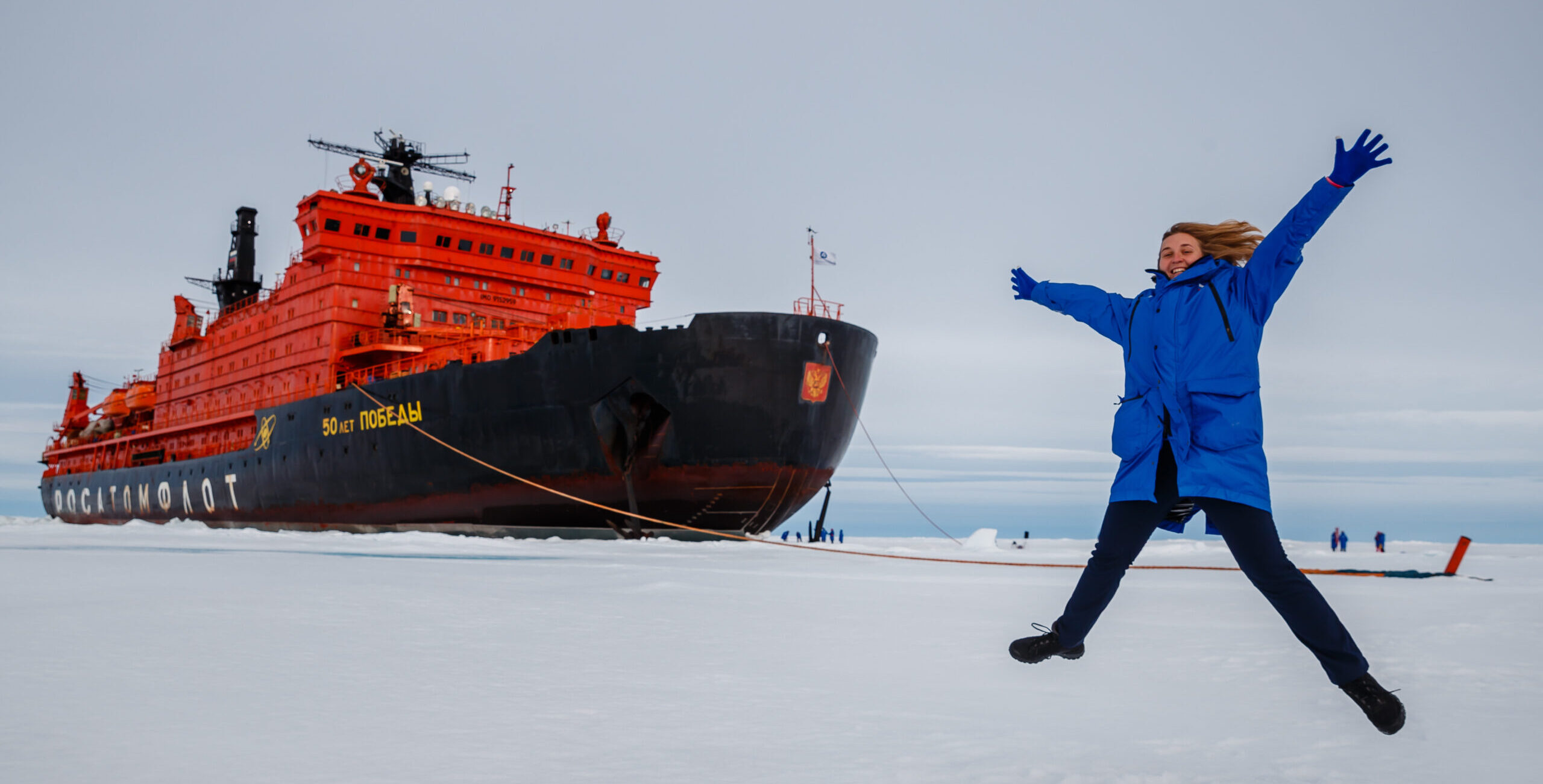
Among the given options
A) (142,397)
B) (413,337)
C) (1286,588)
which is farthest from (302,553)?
(142,397)

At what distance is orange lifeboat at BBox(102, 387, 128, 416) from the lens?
30.8 m

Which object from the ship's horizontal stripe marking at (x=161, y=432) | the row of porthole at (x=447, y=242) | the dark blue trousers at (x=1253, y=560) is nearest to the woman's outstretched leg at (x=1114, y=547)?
the dark blue trousers at (x=1253, y=560)

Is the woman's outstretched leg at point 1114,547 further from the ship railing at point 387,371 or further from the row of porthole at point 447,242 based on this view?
the row of porthole at point 447,242

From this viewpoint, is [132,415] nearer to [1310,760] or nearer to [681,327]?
[681,327]

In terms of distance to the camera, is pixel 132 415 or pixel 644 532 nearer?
pixel 644 532

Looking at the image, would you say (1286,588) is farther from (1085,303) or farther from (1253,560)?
(1085,303)

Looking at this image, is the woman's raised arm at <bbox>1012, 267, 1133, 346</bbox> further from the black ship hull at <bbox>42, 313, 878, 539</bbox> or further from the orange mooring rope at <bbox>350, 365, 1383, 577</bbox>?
the black ship hull at <bbox>42, 313, 878, 539</bbox>

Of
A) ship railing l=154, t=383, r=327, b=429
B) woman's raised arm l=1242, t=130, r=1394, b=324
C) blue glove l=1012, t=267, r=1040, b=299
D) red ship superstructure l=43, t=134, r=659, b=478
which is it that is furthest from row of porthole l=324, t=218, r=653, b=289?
woman's raised arm l=1242, t=130, r=1394, b=324

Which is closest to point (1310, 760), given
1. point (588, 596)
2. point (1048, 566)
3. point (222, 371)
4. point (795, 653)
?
point (795, 653)

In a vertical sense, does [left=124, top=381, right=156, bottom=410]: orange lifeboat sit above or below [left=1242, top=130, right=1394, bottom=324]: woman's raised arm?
above

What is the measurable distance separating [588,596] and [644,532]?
8521mm

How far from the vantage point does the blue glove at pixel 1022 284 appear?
12.2 feet

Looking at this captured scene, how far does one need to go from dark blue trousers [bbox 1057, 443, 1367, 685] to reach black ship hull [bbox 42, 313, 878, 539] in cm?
1075

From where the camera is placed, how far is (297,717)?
262 centimetres
